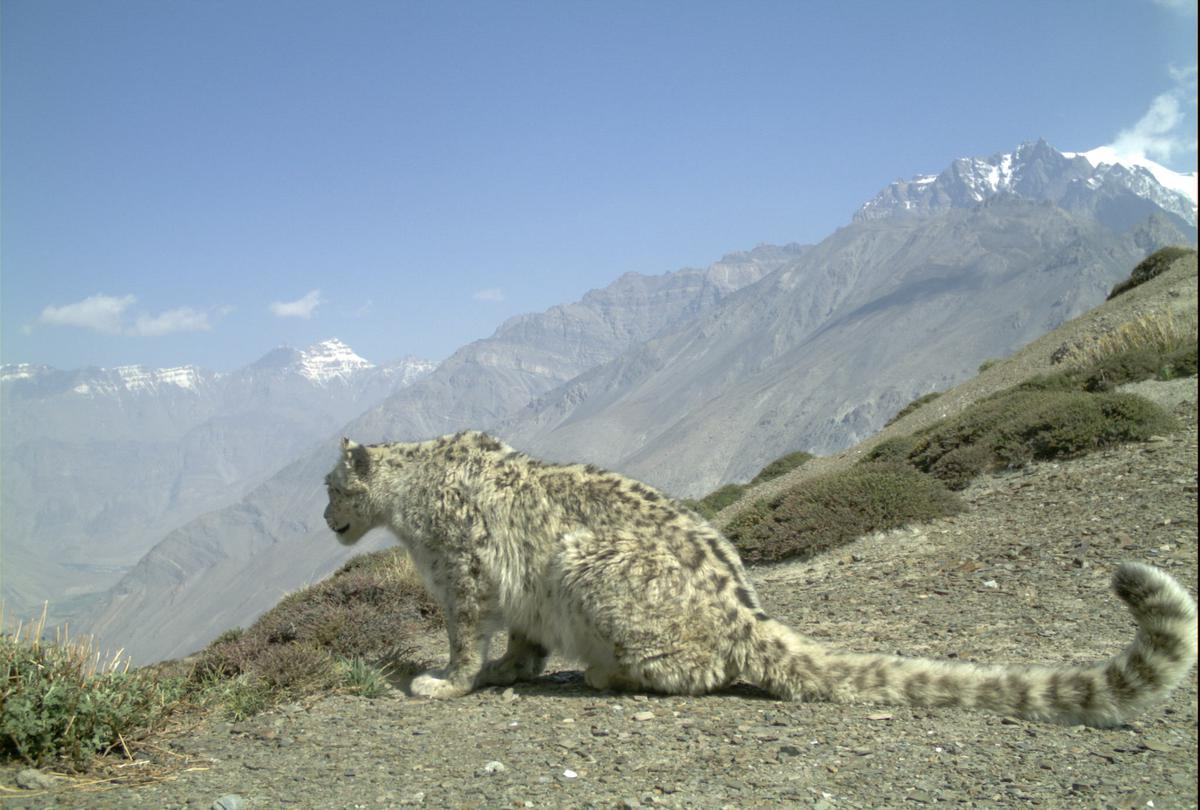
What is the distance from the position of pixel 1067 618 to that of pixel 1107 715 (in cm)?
420

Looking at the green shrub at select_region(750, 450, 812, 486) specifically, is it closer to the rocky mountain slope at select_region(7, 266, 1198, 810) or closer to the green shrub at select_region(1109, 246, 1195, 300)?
the green shrub at select_region(1109, 246, 1195, 300)

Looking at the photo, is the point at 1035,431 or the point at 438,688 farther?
the point at 1035,431

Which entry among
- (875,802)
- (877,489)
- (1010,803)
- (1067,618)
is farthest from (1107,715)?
(877,489)

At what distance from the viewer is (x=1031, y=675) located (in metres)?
6.18

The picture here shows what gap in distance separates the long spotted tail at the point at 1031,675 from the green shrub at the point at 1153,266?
4515 centimetres

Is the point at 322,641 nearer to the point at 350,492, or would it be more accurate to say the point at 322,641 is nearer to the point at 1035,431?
the point at 350,492

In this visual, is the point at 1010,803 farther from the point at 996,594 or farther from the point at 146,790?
the point at 996,594

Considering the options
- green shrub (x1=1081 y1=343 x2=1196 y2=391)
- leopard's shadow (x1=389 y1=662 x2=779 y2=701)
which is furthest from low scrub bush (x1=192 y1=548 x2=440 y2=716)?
green shrub (x1=1081 y1=343 x2=1196 y2=391)

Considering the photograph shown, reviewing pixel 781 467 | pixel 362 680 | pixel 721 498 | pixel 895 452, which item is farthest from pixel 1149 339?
A: pixel 362 680

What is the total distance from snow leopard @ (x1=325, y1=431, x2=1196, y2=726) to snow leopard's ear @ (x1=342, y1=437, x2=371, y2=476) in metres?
0.02

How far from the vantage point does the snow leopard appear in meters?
5.90

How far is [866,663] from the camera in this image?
22.1 feet

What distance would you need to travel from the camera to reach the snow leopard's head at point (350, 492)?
9.42 m

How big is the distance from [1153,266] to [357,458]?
156 feet
